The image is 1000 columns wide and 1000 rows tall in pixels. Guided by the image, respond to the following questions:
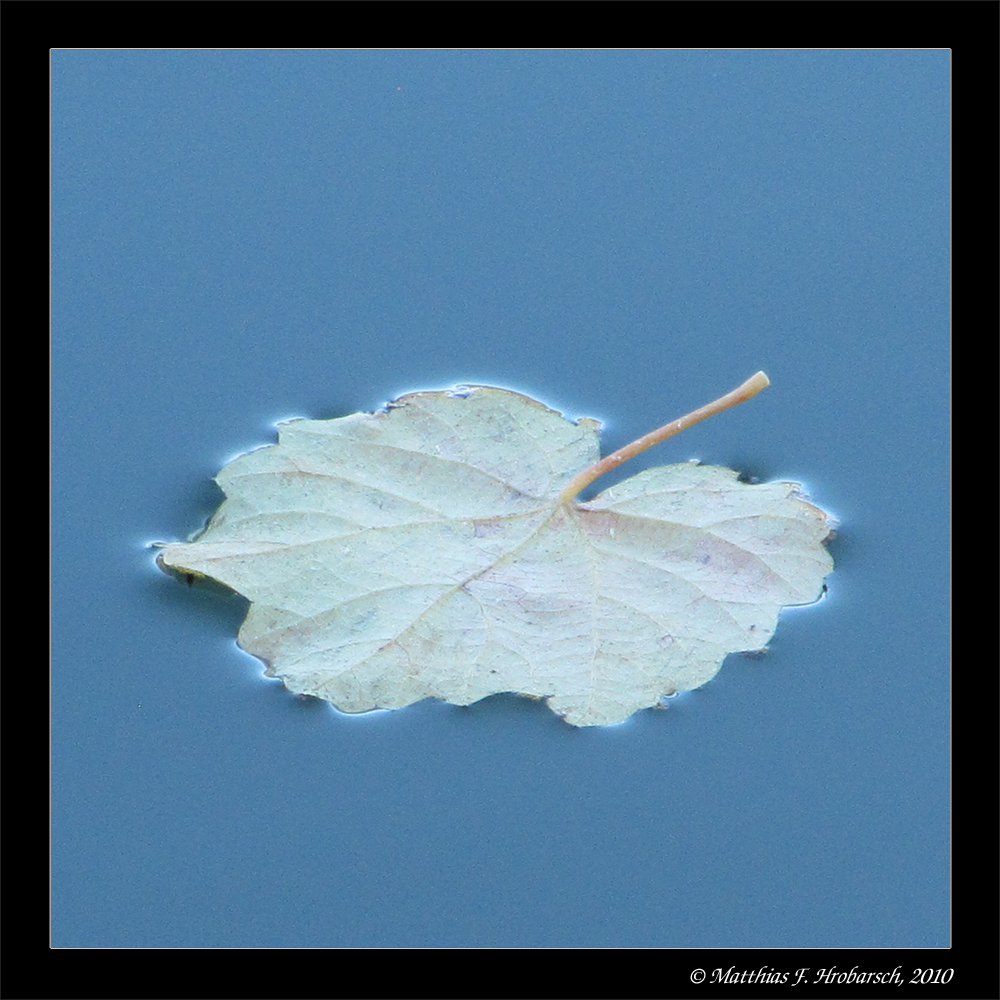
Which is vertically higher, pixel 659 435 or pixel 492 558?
pixel 659 435

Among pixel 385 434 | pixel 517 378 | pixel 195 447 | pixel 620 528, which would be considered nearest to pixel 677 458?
pixel 620 528

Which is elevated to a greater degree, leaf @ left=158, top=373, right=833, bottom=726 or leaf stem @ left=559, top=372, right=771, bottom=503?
leaf stem @ left=559, top=372, right=771, bottom=503

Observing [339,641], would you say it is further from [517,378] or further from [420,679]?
[517,378]

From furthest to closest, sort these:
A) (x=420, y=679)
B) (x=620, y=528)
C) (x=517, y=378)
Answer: (x=517, y=378) → (x=620, y=528) → (x=420, y=679)

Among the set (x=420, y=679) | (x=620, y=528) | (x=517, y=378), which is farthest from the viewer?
(x=517, y=378)

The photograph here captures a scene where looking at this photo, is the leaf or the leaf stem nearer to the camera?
the leaf
